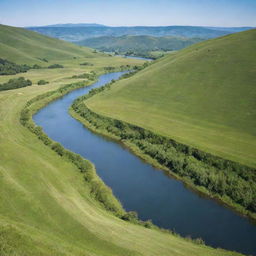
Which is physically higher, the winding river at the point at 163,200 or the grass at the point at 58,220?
the grass at the point at 58,220

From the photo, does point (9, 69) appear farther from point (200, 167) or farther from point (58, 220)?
point (58, 220)

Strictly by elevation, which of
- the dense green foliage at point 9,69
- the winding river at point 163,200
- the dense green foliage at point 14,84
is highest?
the dense green foliage at point 9,69

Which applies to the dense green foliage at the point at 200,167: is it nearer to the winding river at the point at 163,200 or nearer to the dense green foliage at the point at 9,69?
the winding river at the point at 163,200

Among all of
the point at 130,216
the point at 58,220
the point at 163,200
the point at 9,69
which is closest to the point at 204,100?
the point at 163,200

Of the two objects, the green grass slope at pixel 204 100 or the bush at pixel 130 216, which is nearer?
the bush at pixel 130 216

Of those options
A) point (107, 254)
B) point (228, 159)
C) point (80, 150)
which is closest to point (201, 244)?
point (107, 254)

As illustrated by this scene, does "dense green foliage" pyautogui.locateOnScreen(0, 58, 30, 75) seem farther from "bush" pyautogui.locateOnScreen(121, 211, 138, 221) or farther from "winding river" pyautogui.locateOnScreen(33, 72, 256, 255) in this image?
"bush" pyautogui.locateOnScreen(121, 211, 138, 221)

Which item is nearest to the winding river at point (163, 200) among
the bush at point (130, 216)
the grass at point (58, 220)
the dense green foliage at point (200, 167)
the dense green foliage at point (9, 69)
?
the bush at point (130, 216)
